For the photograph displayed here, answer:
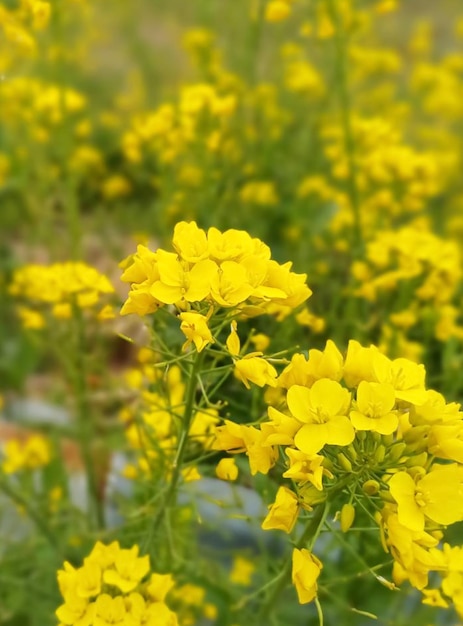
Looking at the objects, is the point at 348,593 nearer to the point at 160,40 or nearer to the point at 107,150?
the point at 107,150

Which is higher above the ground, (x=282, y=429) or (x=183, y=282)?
(x=183, y=282)

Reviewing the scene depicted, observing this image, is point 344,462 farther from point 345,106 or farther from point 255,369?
point 345,106

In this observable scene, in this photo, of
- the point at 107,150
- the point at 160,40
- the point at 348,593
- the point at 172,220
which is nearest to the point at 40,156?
the point at 172,220

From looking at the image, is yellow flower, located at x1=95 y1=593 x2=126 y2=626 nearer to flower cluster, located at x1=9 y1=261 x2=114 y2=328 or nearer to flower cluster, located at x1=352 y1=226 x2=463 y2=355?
flower cluster, located at x1=9 y1=261 x2=114 y2=328

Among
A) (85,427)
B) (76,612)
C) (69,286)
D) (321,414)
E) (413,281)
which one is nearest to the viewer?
(321,414)

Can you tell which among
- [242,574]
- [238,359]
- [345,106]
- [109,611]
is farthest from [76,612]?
[345,106]

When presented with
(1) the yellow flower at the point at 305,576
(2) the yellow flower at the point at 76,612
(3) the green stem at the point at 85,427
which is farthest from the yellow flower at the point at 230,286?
(3) the green stem at the point at 85,427

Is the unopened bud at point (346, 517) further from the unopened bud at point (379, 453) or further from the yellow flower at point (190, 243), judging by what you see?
the yellow flower at point (190, 243)
